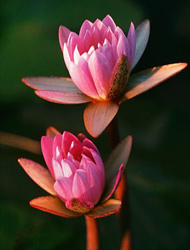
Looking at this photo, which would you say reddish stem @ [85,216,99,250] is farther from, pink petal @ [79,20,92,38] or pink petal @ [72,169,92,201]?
pink petal @ [79,20,92,38]

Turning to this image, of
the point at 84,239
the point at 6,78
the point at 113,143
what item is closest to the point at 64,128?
the point at 6,78

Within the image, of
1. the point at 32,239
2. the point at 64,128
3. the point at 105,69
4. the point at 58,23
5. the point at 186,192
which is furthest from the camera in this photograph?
the point at 64,128

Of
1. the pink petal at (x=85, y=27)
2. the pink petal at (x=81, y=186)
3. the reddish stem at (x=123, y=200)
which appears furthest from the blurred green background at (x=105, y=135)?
the pink petal at (x=85, y=27)

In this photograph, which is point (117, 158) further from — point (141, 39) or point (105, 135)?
point (105, 135)

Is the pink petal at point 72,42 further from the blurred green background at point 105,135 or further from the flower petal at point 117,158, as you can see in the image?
the blurred green background at point 105,135

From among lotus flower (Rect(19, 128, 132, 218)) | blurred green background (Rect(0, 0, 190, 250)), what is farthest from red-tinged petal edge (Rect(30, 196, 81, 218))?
blurred green background (Rect(0, 0, 190, 250))

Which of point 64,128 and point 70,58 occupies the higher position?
point 70,58

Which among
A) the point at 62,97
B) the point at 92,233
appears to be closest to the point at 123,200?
the point at 92,233

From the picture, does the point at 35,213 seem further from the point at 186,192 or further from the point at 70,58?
the point at 70,58
